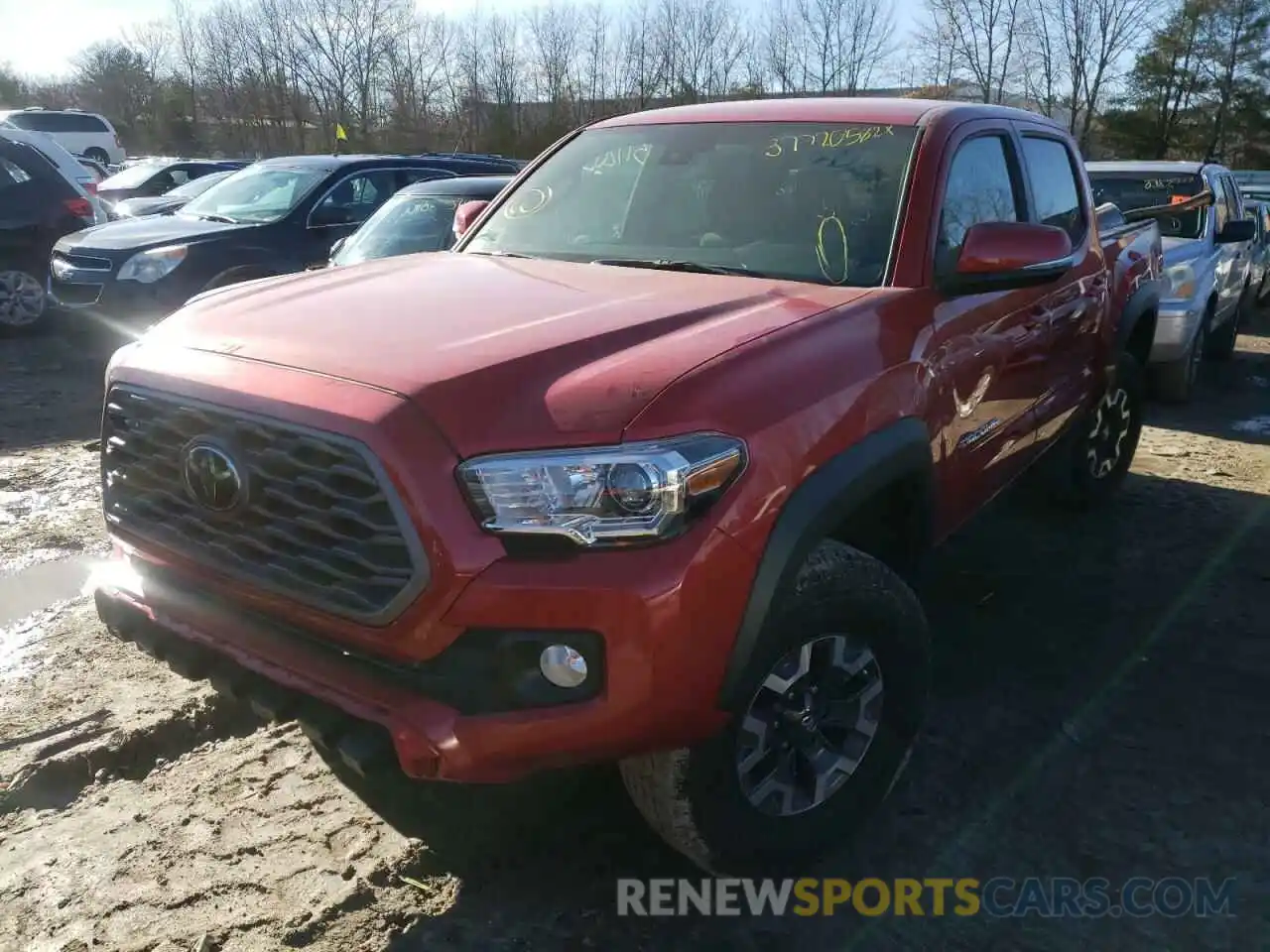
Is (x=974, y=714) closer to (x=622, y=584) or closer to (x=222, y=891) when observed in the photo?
(x=622, y=584)

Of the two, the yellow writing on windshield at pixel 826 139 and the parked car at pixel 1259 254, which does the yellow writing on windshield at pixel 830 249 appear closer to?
the yellow writing on windshield at pixel 826 139

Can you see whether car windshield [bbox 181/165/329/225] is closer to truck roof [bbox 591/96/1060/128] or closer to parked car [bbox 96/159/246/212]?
truck roof [bbox 591/96/1060/128]

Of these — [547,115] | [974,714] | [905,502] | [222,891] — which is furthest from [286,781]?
[547,115]

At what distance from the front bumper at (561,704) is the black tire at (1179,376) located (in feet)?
22.1

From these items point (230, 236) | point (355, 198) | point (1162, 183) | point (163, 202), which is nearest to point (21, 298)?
point (230, 236)

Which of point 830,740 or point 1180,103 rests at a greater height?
point 1180,103

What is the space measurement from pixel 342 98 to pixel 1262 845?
50.3 m

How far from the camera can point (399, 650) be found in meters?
2.05

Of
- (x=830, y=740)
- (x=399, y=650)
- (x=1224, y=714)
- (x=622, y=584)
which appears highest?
(x=622, y=584)

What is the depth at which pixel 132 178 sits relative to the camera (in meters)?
15.7

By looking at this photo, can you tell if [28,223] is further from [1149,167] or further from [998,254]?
[1149,167]

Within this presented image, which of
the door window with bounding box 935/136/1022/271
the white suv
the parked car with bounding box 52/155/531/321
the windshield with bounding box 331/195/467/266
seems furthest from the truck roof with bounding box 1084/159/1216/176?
the white suv

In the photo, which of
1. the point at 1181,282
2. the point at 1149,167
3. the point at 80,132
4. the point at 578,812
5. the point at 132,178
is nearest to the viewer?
the point at 578,812

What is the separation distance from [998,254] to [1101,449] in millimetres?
2783
